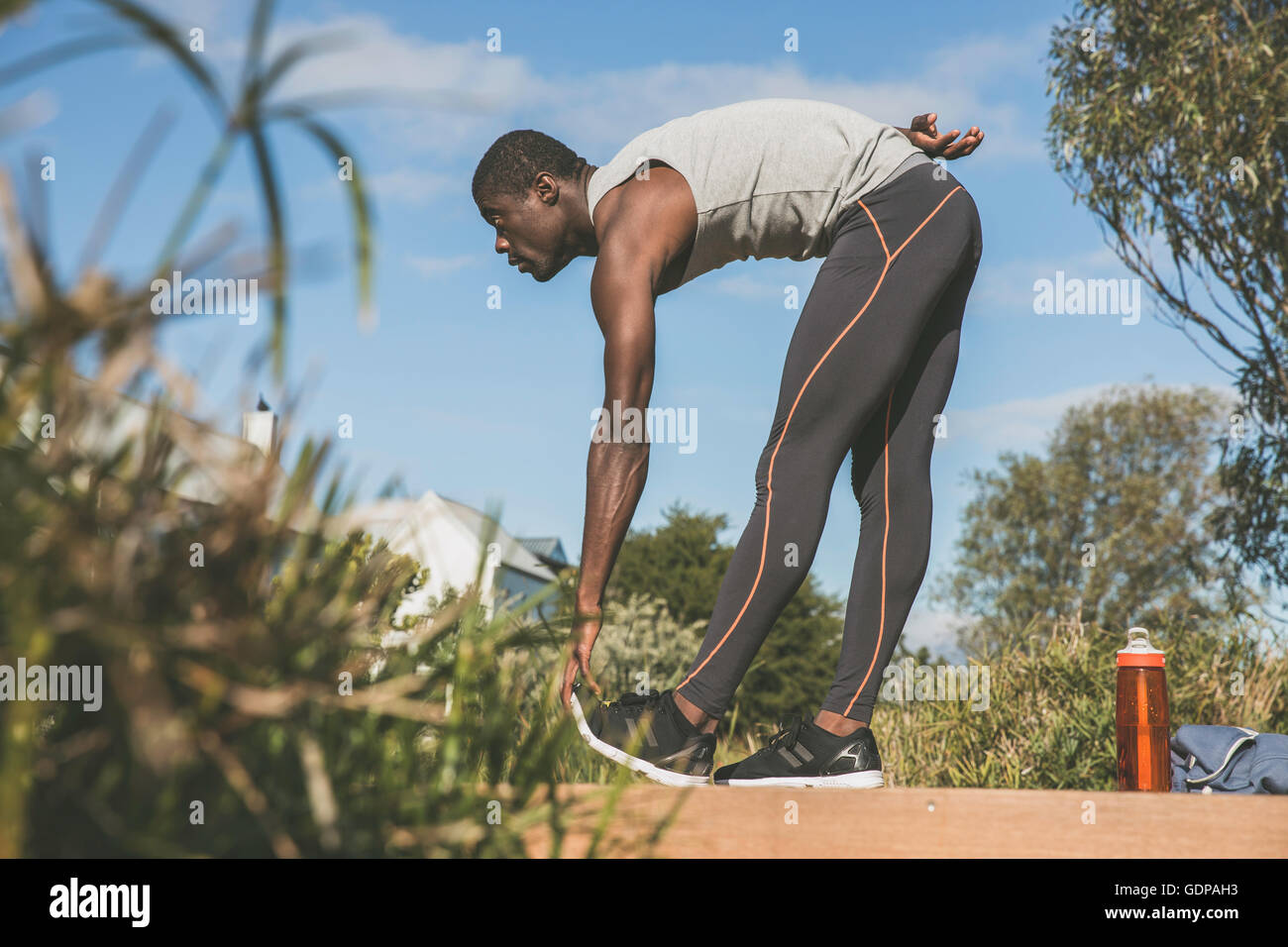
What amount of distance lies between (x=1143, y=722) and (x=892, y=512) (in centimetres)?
70

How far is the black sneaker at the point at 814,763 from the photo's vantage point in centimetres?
194

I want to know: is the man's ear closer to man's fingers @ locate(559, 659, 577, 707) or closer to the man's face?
the man's face

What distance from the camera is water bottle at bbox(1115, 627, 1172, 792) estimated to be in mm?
2156

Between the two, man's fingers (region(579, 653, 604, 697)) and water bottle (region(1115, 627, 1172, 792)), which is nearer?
man's fingers (region(579, 653, 604, 697))

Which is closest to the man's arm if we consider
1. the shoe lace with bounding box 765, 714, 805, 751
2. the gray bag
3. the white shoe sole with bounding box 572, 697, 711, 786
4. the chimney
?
the white shoe sole with bounding box 572, 697, 711, 786

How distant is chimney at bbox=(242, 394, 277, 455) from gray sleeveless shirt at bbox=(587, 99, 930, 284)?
4.43ft

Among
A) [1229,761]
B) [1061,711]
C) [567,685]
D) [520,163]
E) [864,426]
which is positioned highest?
[520,163]

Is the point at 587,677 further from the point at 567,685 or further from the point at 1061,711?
the point at 1061,711

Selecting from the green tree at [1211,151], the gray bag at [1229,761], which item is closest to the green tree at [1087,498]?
the green tree at [1211,151]

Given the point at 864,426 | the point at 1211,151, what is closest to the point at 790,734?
the point at 864,426

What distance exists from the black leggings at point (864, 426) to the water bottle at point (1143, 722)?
52 cm

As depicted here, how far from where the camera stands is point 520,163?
2.32 meters
